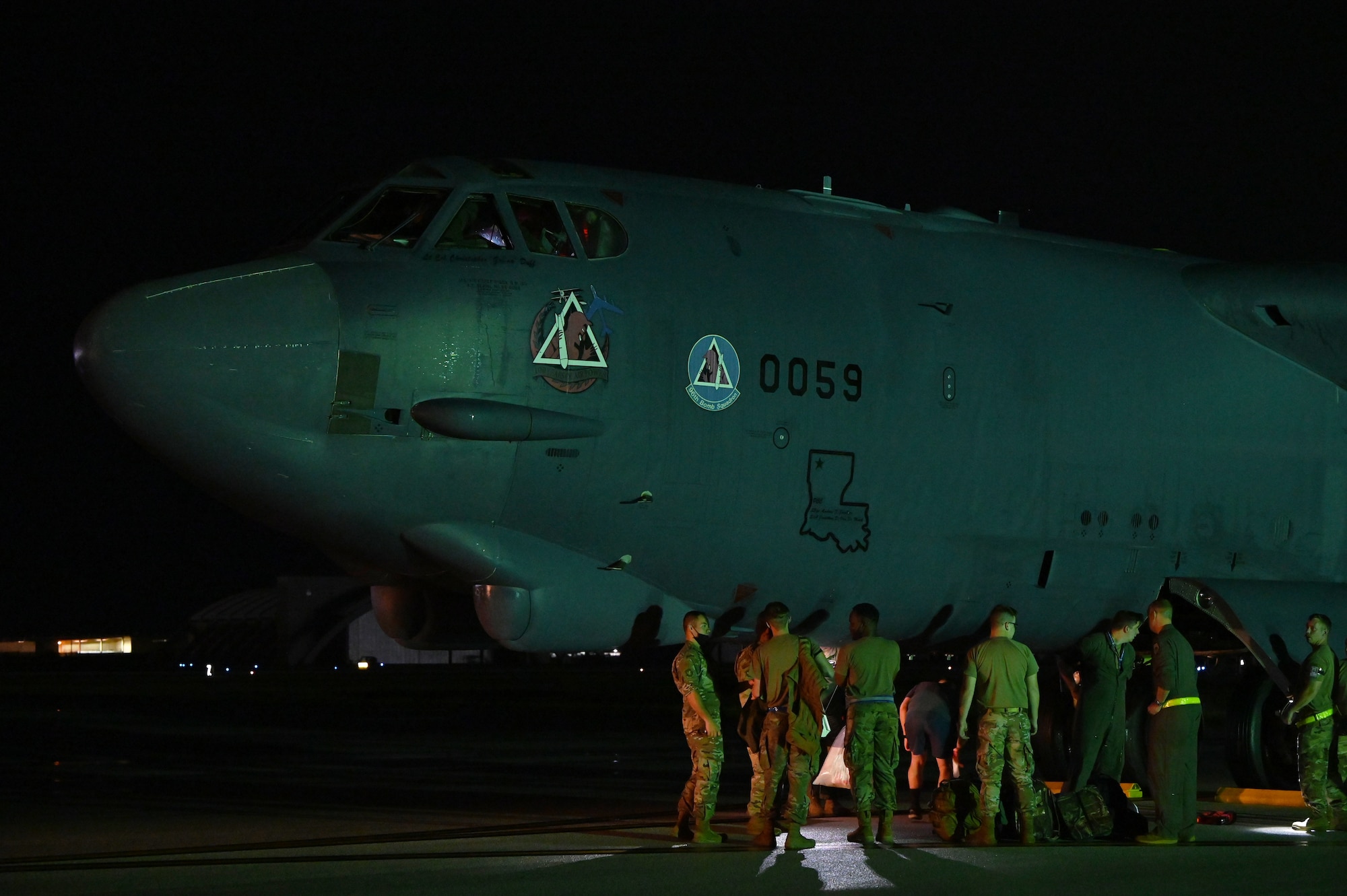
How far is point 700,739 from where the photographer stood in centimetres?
1058

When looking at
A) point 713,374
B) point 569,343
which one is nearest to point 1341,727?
point 713,374

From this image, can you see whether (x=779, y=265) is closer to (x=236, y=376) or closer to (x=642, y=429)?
(x=642, y=429)

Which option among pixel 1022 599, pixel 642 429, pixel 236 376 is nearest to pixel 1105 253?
pixel 1022 599

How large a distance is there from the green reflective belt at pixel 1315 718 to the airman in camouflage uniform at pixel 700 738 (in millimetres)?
4574

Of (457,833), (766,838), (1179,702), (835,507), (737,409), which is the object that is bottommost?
(457,833)

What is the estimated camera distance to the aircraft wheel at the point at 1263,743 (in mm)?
13906

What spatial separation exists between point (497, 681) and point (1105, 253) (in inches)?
1543

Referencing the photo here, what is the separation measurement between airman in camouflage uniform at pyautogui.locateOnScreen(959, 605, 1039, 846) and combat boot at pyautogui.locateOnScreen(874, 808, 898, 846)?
53cm

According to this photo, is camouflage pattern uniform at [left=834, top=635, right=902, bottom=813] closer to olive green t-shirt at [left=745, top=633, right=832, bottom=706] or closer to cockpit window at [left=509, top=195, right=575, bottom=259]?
olive green t-shirt at [left=745, top=633, right=832, bottom=706]

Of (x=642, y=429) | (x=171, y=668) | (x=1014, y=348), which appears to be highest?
(x=1014, y=348)

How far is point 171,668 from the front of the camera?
231ft

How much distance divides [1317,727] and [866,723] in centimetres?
369

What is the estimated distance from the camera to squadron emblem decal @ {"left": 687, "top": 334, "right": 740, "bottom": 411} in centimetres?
1113

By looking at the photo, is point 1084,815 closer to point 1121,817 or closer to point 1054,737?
point 1121,817
